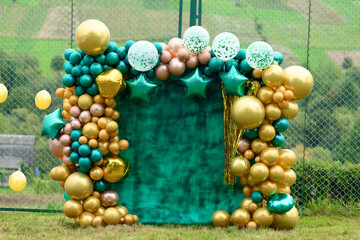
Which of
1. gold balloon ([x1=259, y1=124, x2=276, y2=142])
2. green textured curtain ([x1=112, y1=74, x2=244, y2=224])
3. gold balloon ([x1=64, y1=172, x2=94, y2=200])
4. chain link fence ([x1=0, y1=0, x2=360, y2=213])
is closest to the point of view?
gold balloon ([x1=259, y1=124, x2=276, y2=142])

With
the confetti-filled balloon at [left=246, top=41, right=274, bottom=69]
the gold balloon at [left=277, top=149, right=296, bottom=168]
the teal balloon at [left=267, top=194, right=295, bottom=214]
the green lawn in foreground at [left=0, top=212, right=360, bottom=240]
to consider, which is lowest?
the green lawn in foreground at [left=0, top=212, right=360, bottom=240]

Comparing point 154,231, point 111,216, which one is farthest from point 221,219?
point 111,216

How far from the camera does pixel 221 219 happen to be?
5.15 metres

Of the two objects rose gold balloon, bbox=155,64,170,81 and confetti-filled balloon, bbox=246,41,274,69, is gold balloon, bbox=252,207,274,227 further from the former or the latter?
rose gold balloon, bbox=155,64,170,81

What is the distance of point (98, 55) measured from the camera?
519 cm

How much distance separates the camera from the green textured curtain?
542 cm

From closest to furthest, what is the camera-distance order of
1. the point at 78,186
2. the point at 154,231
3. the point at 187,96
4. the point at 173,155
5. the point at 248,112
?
the point at 248,112, the point at 154,231, the point at 78,186, the point at 187,96, the point at 173,155

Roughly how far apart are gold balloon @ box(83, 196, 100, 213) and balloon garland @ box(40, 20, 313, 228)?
1cm

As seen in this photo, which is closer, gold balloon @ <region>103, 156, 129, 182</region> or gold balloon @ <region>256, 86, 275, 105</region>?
gold balloon @ <region>256, 86, 275, 105</region>

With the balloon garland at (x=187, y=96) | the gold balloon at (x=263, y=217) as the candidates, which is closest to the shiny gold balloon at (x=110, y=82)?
the balloon garland at (x=187, y=96)

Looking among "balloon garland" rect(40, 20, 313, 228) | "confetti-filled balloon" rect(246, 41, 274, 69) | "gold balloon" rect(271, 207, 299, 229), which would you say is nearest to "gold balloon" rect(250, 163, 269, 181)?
"balloon garland" rect(40, 20, 313, 228)

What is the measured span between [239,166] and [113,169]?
131cm

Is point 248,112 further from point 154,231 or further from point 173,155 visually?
point 154,231

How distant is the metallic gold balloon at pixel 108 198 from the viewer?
5195 mm
